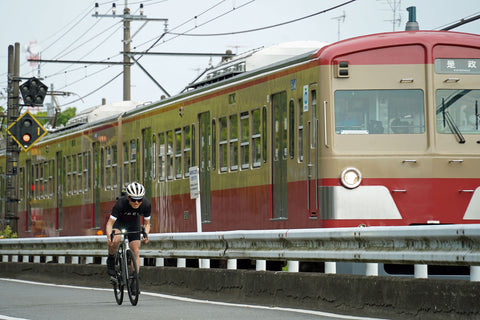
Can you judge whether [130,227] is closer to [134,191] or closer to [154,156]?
[134,191]

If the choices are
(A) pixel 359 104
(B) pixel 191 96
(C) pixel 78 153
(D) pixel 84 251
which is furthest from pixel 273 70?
(C) pixel 78 153

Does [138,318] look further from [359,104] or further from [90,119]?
[90,119]

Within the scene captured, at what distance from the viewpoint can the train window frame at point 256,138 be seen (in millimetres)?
17925

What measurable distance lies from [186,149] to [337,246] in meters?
9.31

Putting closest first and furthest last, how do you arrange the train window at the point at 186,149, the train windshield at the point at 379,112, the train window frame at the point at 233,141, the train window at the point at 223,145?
the train windshield at the point at 379,112 < the train window frame at the point at 233,141 < the train window at the point at 223,145 < the train window at the point at 186,149

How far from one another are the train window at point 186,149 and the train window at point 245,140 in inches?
100

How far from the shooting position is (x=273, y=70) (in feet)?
Result: 57.4

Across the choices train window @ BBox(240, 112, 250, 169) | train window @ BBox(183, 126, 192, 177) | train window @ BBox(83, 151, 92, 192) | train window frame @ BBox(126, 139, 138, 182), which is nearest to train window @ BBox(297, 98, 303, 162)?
train window @ BBox(240, 112, 250, 169)

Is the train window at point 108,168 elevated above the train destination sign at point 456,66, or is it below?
below

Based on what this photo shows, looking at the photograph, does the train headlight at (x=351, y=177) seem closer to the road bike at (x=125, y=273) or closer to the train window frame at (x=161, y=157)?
the road bike at (x=125, y=273)

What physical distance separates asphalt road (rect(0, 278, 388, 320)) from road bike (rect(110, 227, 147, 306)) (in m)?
0.15

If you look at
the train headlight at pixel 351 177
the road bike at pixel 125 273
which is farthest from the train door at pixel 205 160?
the road bike at pixel 125 273

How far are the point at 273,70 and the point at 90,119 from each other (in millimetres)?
13959

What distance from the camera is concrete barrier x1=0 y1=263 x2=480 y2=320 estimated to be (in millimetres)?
10062
